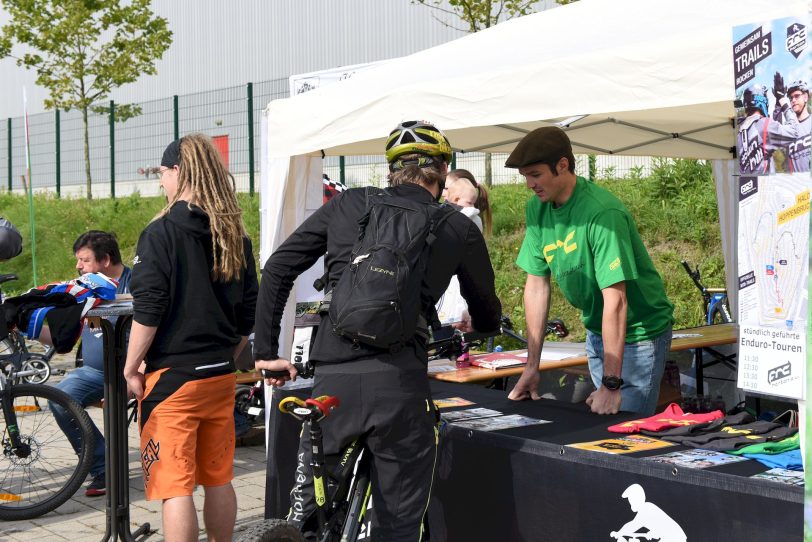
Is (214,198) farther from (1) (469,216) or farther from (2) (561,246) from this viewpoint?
(1) (469,216)

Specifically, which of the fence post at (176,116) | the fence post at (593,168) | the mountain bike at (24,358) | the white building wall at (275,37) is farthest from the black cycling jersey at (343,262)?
the fence post at (176,116)

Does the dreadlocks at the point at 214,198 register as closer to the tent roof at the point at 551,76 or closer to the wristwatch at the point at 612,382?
the tent roof at the point at 551,76

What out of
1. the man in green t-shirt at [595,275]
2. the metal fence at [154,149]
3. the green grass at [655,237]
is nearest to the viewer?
the man in green t-shirt at [595,275]

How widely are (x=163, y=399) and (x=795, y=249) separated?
2172mm

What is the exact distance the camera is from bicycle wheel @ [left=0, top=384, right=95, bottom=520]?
5277 millimetres

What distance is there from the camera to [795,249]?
9.56 ft

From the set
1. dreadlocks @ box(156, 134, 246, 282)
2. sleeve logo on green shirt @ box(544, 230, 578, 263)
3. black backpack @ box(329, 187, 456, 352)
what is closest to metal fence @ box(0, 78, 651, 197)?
sleeve logo on green shirt @ box(544, 230, 578, 263)

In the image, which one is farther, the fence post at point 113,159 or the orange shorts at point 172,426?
the fence post at point 113,159

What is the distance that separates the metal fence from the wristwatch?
9.74 meters

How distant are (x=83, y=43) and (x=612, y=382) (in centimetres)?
1867

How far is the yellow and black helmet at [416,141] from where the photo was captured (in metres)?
3.06

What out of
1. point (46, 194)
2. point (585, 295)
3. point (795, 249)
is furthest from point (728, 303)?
point (46, 194)

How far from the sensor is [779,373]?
2.92m

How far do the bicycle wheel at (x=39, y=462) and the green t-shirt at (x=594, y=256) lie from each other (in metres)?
2.58
